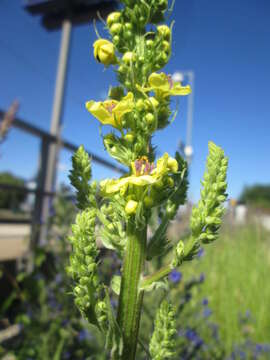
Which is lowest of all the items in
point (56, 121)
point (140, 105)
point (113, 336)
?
point (113, 336)

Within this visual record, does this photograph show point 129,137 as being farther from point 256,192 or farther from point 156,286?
point 256,192

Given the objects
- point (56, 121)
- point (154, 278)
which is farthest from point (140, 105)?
point (56, 121)

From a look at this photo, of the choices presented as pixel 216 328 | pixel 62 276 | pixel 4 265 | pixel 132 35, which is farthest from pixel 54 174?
pixel 132 35

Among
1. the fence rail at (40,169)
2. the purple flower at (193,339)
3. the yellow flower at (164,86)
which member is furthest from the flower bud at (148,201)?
the fence rail at (40,169)

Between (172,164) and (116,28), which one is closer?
(172,164)

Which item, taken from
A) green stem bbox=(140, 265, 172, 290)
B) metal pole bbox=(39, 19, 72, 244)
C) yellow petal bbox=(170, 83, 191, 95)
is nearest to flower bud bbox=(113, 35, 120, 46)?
yellow petal bbox=(170, 83, 191, 95)

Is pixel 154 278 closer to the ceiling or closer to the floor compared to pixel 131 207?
closer to the floor

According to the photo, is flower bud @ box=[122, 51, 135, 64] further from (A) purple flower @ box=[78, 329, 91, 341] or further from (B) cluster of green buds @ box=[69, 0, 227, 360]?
(A) purple flower @ box=[78, 329, 91, 341]
